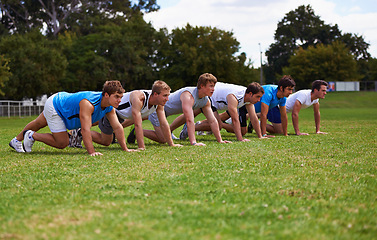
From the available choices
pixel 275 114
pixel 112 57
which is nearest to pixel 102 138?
pixel 275 114

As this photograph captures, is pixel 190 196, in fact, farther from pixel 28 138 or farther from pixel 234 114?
pixel 234 114

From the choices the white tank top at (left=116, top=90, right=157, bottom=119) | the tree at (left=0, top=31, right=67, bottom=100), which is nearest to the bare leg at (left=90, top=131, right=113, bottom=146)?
the white tank top at (left=116, top=90, right=157, bottom=119)

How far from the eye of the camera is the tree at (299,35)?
79250 millimetres

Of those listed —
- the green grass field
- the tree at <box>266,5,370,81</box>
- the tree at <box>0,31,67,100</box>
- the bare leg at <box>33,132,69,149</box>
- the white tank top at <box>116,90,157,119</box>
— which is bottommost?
the green grass field

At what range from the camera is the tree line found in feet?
139

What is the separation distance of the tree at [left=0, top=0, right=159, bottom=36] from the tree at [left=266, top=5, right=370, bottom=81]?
103ft

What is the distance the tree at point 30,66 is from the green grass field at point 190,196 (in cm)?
3540

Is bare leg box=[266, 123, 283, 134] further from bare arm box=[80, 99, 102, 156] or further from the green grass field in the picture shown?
bare arm box=[80, 99, 102, 156]

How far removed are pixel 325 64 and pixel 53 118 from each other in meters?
61.5

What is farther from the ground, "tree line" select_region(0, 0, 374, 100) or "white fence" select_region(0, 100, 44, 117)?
"tree line" select_region(0, 0, 374, 100)

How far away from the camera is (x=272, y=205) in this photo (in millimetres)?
4188

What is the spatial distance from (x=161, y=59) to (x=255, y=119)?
4484 centimetres

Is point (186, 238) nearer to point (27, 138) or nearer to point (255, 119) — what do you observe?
point (27, 138)

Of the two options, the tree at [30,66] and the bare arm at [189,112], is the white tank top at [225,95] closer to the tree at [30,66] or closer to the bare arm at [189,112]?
the bare arm at [189,112]
